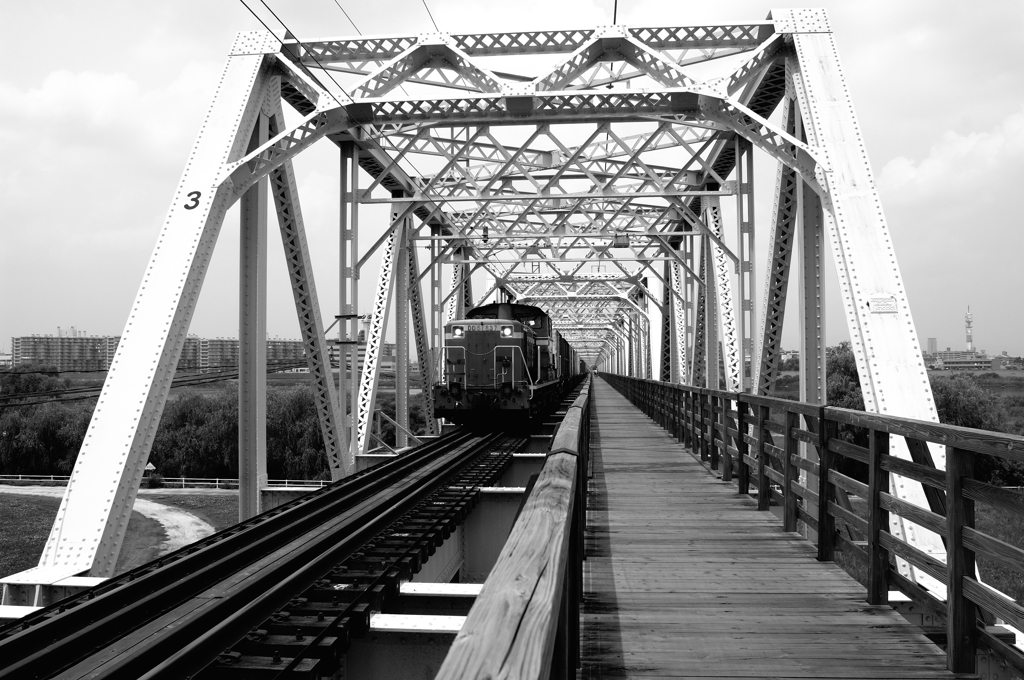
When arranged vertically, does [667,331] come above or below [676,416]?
above

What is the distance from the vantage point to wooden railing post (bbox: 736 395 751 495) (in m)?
8.76

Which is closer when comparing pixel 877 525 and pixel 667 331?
pixel 877 525

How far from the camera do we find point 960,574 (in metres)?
3.50

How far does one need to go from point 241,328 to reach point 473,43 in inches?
210

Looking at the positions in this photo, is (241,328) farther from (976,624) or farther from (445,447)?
(976,624)

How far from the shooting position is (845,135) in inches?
389

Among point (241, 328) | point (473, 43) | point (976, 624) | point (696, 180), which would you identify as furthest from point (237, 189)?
point (696, 180)

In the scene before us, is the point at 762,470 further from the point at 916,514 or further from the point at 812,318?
the point at 812,318

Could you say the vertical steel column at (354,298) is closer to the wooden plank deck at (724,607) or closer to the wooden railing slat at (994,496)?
the wooden plank deck at (724,607)

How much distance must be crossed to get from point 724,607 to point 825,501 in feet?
4.90

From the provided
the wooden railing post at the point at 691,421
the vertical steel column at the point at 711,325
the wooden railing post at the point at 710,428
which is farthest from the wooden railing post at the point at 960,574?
the vertical steel column at the point at 711,325

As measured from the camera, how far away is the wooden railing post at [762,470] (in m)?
7.67

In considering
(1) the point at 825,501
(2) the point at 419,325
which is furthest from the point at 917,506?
(2) the point at 419,325

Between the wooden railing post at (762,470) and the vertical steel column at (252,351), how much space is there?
6980mm
